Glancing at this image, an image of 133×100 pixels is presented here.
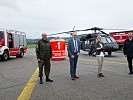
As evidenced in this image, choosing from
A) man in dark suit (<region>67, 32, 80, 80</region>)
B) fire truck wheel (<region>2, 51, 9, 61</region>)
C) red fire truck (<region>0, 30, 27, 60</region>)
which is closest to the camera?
man in dark suit (<region>67, 32, 80, 80</region>)

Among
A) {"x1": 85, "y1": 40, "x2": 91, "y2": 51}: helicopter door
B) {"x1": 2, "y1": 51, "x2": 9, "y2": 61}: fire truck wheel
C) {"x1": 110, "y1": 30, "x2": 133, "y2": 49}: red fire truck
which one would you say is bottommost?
{"x1": 2, "y1": 51, "x2": 9, "y2": 61}: fire truck wheel

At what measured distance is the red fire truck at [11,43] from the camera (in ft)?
83.5

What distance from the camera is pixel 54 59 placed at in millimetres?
26062

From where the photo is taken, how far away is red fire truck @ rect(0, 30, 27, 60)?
25453 millimetres

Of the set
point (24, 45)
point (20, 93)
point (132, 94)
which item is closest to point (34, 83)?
point (20, 93)

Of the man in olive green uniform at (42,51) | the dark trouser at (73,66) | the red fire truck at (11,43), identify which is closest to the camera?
the man in olive green uniform at (42,51)

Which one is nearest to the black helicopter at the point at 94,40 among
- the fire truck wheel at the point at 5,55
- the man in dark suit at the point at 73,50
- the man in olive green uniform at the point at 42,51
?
the fire truck wheel at the point at 5,55

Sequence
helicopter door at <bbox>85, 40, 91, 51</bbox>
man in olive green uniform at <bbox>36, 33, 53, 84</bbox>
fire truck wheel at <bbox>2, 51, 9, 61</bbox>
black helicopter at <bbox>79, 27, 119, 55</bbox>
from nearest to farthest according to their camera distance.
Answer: man in olive green uniform at <bbox>36, 33, 53, 84</bbox>, fire truck wheel at <bbox>2, 51, 9, 61</bbox>, black helicopter at <bbox>79, 27, 119, 55</bbox>, helicopter door at <bbox>85, 40, 91, 51</bbox>

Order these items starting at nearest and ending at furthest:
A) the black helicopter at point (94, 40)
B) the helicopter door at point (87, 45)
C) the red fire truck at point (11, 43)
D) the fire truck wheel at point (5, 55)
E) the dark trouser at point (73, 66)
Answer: the dark trouser at point (73, 66)
the red fire truck at point (11, 43)
the fire truck wheel at point (5, 55)
the black helicopter at point (94, 40)
the helicopter door at point (87, 45)

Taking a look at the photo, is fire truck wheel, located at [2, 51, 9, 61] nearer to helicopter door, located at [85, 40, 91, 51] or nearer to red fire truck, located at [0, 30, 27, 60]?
red fire truck, located at [0, 30, 27, 60]

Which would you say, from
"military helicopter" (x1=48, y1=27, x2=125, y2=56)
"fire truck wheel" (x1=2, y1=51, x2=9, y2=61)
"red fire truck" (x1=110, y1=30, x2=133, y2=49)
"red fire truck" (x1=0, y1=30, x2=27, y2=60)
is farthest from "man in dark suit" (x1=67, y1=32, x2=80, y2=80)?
"red fire truck" (x1=110, y1=30, x2=133, y2=49)

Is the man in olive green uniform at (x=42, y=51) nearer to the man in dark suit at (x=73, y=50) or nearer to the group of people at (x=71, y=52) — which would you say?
the group of people at (x=71, y=52)

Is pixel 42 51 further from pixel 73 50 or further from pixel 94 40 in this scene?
pixel 94 40

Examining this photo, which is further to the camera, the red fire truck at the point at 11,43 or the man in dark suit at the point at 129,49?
the red fire truck at the point at 11,43
